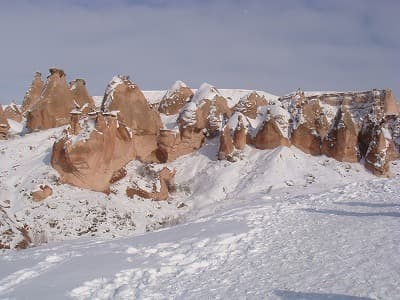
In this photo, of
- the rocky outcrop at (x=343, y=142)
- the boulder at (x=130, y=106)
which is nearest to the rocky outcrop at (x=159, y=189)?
the boulder at (x=130, y=106)

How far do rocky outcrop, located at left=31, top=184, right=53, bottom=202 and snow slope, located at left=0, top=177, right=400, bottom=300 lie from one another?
534 inches

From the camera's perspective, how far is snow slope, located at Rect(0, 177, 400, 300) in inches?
254

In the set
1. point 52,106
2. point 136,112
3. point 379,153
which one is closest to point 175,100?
point 136,112

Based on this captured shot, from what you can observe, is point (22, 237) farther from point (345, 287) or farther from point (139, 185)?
point (139, 185)

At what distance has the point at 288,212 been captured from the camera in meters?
11.5

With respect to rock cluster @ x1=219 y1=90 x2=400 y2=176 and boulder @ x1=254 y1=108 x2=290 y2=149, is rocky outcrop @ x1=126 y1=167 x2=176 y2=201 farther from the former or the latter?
boulder @ x1=254 y1=108 x2=290 y2=149

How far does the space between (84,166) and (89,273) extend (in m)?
18.6

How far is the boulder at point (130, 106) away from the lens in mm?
31000

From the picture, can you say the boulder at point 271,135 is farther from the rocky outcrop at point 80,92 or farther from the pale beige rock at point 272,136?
the rocky outcrop at point 80,92

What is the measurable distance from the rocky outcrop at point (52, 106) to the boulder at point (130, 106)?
370cm

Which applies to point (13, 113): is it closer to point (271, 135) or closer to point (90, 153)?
point (90, 153)

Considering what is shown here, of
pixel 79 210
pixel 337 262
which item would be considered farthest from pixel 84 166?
pixel 337 262

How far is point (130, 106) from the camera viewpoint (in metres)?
31.3

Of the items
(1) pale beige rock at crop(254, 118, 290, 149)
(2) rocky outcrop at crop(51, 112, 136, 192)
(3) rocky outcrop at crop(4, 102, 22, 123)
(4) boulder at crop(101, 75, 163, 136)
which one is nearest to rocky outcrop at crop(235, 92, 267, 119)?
(1) pale beige rock at crop(254, 118, 290, 149)
